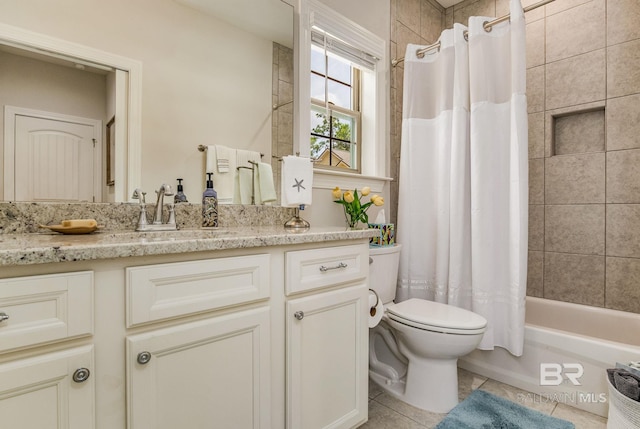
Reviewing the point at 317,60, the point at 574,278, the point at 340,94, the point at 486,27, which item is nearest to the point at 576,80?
the point at 486,27

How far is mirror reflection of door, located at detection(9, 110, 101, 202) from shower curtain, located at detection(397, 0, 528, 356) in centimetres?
172

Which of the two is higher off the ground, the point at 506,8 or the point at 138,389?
the point at 506,8

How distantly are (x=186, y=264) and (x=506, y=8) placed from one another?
296cm

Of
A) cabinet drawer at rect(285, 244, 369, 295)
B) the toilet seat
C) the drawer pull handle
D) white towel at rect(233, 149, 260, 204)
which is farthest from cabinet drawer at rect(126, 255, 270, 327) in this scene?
the toilet seat

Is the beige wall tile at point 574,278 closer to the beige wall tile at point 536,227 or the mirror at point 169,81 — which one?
the beige wall tile at point 536,227

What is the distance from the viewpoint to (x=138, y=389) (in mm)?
796

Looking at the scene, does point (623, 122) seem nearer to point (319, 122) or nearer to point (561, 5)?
point (561, 5)

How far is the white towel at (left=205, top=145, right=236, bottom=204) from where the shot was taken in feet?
4.94

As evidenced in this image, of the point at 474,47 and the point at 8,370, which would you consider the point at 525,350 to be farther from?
the point at 8,370

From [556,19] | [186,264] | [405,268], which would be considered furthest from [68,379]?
[556,19]

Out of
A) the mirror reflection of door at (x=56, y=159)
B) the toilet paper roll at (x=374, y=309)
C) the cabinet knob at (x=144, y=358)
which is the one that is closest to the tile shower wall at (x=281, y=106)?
the toilet paper roll at (x=374, y=309)

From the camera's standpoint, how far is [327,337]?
122 centimetres

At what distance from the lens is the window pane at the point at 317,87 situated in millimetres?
2055

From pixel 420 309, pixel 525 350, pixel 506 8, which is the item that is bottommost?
pixel 525 350
